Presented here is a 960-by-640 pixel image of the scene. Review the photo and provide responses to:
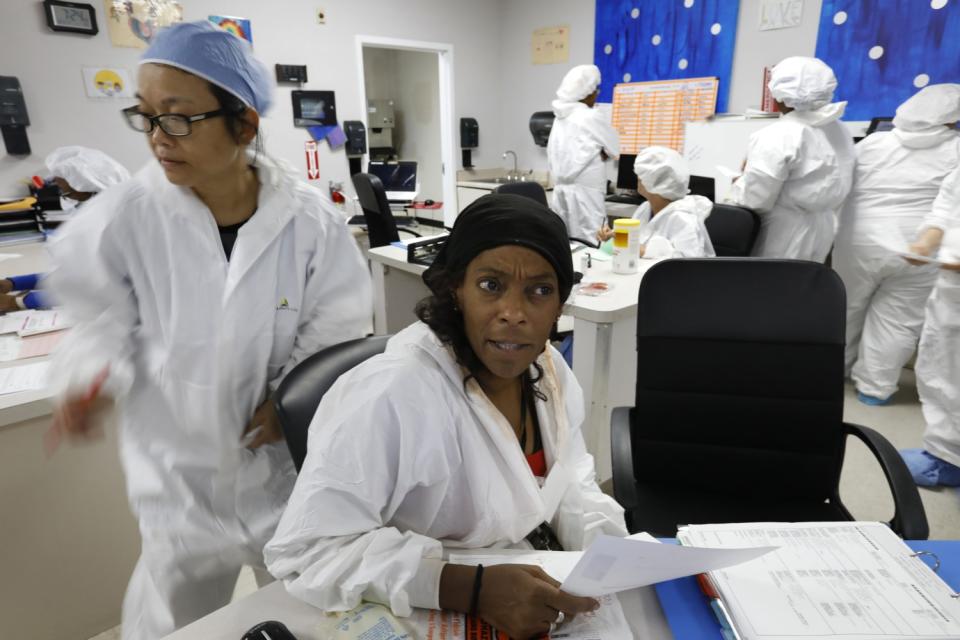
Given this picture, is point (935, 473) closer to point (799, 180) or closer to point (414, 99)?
point (799, 180)

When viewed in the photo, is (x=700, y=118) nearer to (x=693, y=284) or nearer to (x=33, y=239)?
(x=693, y=284)

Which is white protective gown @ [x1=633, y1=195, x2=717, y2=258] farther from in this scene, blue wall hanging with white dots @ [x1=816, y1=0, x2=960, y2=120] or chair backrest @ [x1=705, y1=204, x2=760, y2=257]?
blue wall hanging with white dots @ [x1=816, y1=0, x2=960, y2=120]

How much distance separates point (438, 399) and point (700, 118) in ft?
13.9

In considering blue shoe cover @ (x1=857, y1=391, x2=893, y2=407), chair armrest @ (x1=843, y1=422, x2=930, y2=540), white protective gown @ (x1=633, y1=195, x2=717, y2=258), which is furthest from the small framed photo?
blue shoe cover @ (x1=857, y1=391, x2=893, y2=407)

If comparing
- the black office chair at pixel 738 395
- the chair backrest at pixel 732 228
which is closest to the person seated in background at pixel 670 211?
the chair backrest at pixel 732 228

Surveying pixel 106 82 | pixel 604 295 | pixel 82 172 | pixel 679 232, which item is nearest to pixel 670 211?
pixel 679 232

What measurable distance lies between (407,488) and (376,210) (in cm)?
262

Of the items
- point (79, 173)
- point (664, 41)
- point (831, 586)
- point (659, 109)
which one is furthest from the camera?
point (659, 109)

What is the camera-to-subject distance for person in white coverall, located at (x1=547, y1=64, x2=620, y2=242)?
427 centimetres

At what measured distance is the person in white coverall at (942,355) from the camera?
6.78ft

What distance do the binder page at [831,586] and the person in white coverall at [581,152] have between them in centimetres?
348

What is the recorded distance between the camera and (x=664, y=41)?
441 cm

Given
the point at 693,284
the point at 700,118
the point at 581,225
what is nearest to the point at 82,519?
the point at 693,284

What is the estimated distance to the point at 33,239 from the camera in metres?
2.84
